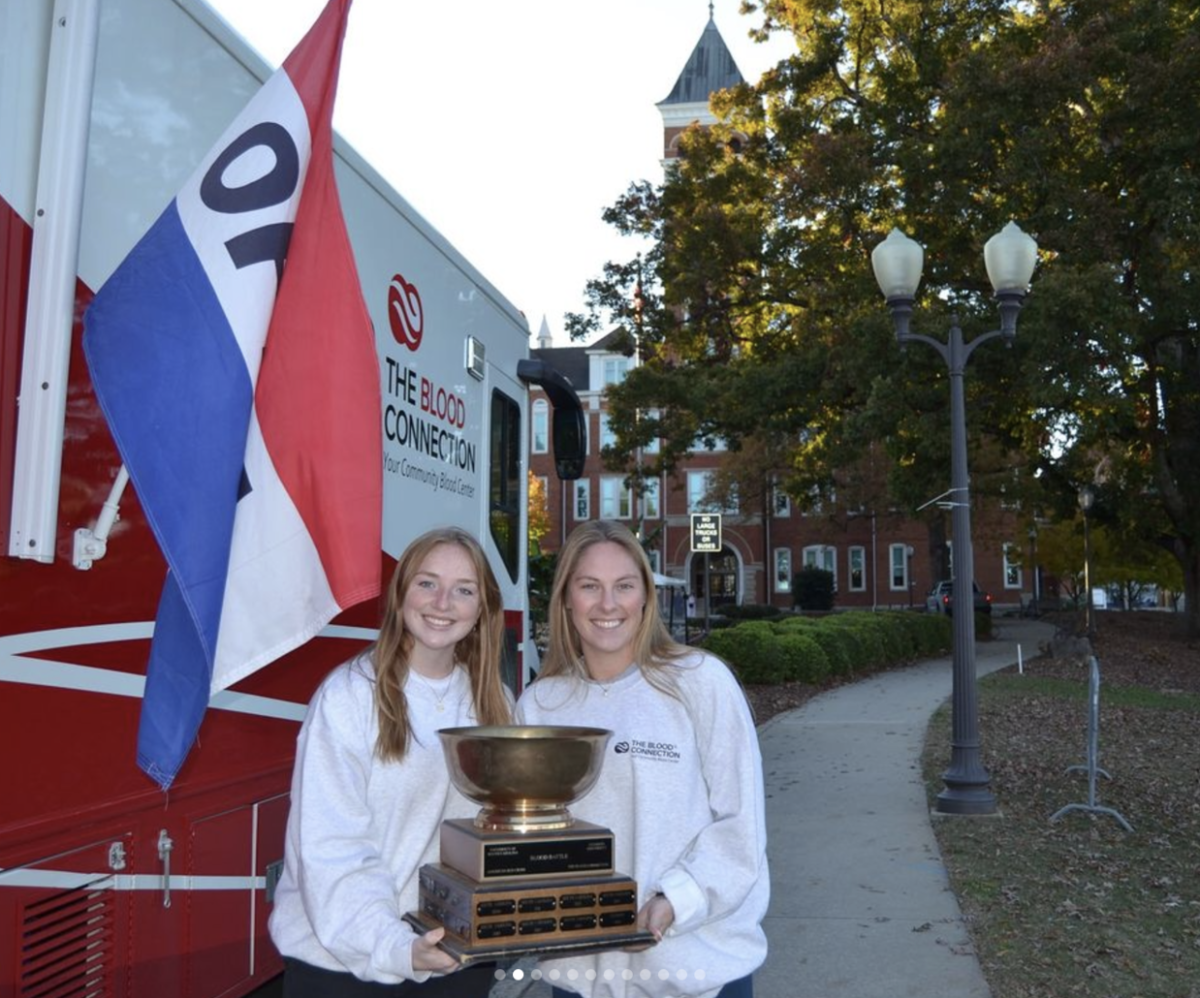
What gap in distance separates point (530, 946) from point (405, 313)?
287 centimetres

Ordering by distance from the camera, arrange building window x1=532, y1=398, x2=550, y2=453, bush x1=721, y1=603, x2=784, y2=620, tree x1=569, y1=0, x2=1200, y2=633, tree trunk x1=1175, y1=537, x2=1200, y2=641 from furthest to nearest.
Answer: building window x1=532, y1=398, x2=550, y2=453
bush x1=721, y1=603, x2=784, y2=620
tree trunk x1=1175, y1=537, x2=1200, y2=641
tree x1=569, y1=0, x2=1200, y2=633

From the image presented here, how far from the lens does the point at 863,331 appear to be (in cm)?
2159

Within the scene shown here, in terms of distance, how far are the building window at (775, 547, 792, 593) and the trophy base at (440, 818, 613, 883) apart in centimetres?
5933

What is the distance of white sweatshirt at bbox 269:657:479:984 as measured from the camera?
2309 mm

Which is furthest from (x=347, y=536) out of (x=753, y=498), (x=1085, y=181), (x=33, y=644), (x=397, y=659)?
(x=753, y=498)

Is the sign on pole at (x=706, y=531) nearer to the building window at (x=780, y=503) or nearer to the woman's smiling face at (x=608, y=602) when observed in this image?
the woman's smiling face at (x=608, y=602)

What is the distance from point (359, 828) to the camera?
7.91 ft

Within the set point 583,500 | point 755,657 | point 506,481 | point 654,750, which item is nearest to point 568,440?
point 506,481

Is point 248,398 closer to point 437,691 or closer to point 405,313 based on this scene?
point 437,691

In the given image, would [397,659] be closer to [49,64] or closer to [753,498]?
[49,64]

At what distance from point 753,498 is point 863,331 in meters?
27.1

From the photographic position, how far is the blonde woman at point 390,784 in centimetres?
232

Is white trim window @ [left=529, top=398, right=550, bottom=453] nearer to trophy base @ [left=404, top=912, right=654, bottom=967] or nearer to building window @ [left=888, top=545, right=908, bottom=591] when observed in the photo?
building window @ [left=888, top=545, right=908, bottom=591]

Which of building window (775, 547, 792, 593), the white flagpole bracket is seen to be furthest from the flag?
building window (775, 547, 792, 593)
